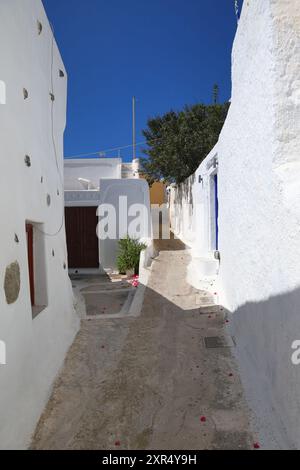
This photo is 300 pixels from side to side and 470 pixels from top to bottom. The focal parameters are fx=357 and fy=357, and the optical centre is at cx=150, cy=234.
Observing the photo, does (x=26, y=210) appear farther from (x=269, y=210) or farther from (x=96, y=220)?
(x=96, y=220)

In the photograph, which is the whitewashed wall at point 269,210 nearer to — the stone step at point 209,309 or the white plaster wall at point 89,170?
the stone step at point 209,309

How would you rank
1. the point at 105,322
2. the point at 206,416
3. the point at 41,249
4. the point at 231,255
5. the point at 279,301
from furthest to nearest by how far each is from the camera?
the point at 105,322 < the point at 231,255 < the point at 41,249 < the point at 206,416 < the point at 279,301

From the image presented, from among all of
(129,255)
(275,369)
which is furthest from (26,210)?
(129,255)

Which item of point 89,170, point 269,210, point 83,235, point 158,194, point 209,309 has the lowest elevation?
point 209,309

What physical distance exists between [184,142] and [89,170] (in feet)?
19.1

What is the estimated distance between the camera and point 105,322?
695cm

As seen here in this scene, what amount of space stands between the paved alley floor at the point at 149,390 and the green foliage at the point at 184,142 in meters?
10.1

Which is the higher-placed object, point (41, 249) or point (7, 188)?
point (7, 188)

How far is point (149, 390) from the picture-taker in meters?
4.41

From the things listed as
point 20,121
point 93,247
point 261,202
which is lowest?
point 93,247

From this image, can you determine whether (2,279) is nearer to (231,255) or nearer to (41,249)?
(41,249)

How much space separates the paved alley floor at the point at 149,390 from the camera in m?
3.53
